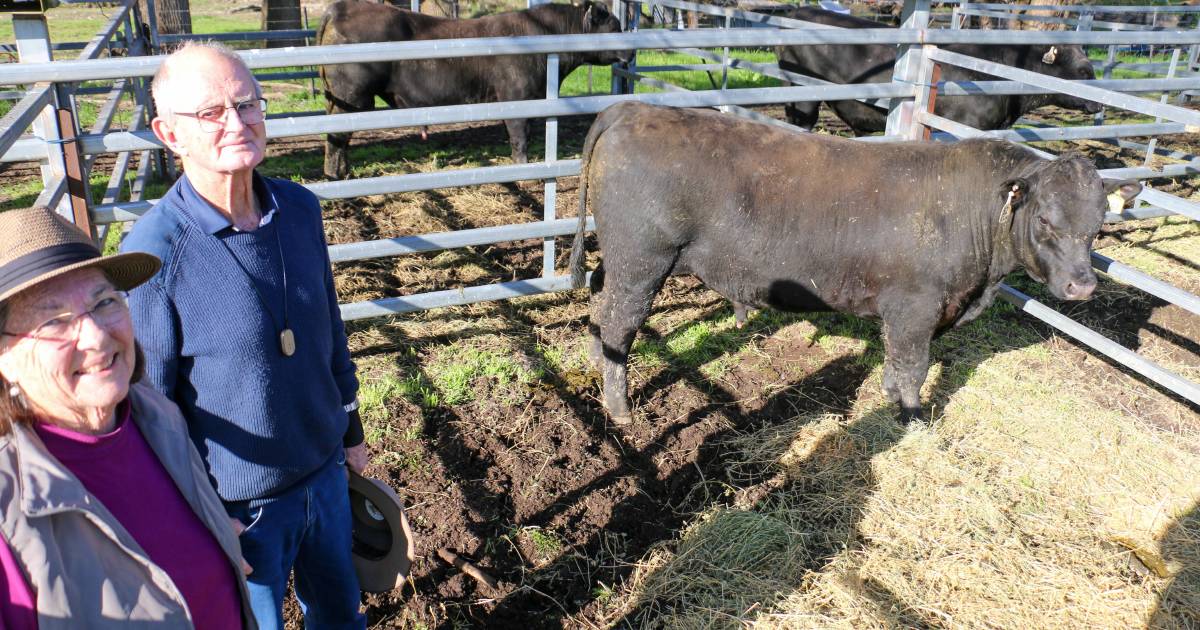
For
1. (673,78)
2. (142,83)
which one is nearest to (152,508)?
(142,83)

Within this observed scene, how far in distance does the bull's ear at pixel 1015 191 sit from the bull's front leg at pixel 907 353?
0.67 meters

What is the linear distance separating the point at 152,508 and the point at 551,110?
11.8ft

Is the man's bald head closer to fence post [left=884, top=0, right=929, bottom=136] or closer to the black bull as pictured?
the black bull

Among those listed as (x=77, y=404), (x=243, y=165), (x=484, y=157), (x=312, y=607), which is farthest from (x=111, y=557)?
(x=484, y=157)

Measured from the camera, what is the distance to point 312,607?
2.66 metres

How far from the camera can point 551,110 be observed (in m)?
4.90

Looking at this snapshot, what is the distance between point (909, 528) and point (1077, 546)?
28.2 inches

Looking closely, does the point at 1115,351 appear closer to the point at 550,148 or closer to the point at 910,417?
the point at 910,417

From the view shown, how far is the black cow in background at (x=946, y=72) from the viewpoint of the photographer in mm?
8430

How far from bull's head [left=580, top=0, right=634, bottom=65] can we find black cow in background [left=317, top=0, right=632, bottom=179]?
11 millimetres

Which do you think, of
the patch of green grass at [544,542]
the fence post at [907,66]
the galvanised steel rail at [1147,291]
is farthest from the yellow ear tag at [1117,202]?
the patch of green grass at [544,542]

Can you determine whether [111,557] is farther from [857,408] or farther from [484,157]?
[484,157]

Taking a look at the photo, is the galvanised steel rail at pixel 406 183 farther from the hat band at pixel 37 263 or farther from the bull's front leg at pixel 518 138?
the bull's front leg at pixel 518 138

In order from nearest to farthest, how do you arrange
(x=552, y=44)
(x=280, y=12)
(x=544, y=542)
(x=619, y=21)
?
(x=544, y=542), (x=552, y=44), (x=619, y=21), (x=280, y=12)
